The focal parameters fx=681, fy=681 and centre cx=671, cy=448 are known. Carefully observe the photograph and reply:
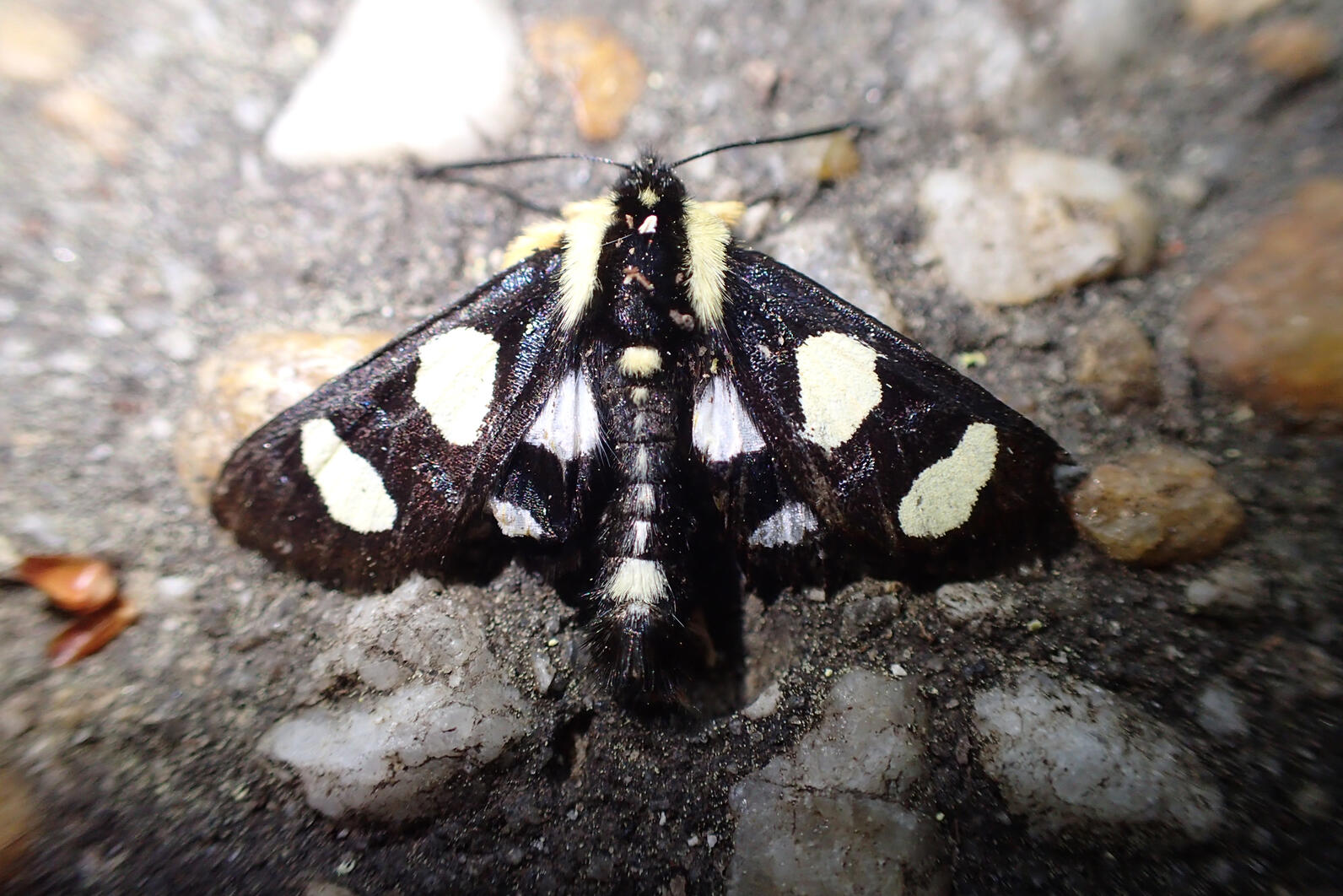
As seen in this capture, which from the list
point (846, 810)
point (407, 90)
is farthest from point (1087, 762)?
point (407, 90)

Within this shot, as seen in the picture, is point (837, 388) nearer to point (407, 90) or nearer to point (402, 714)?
point (402, 714)

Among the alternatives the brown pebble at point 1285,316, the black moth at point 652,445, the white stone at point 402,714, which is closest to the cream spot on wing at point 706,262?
the black moth at point 652,445

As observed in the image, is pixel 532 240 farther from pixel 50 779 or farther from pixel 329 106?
pixel 50 779

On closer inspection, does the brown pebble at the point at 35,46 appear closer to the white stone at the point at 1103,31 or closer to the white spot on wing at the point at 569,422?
the white spot on wing at the point at 569,422

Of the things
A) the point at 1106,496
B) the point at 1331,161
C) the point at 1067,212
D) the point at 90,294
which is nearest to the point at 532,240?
the point at 90,294

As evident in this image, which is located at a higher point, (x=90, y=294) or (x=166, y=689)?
(x=90, y=294)

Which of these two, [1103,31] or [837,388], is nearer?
[837,388]
